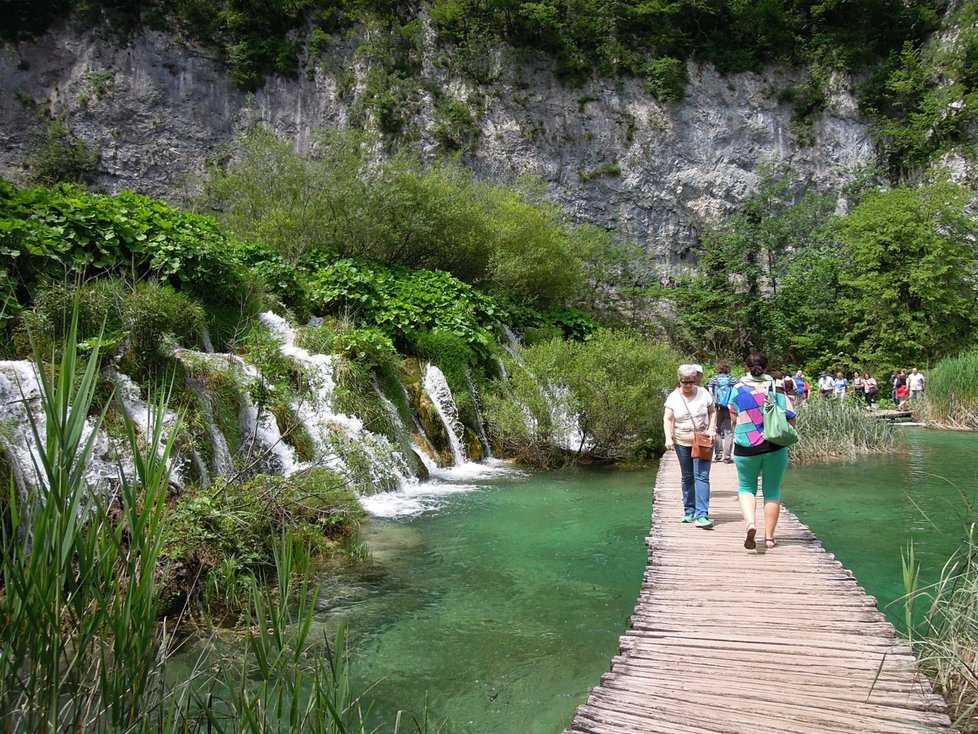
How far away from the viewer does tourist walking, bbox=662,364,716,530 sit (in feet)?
19.6

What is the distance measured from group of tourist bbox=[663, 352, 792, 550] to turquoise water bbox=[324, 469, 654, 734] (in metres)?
1.09

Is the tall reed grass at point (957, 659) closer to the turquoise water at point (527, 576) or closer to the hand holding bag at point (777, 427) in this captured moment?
the turquoise water at point (527, 576)

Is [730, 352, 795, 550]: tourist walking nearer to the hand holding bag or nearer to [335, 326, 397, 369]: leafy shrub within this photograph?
the hand holding bag

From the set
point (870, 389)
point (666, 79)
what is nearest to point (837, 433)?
point (870, 389)

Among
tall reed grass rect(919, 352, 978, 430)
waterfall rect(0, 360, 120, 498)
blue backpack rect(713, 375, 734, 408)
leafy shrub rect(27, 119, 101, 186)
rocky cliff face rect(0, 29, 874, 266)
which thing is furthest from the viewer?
rocky cliff face rect(0, 29, 874, 266)

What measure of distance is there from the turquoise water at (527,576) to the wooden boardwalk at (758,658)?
0.68 meters

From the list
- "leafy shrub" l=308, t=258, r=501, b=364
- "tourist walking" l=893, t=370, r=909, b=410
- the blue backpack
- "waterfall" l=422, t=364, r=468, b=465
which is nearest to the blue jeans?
the blue backpack

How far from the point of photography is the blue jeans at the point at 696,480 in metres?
5.98

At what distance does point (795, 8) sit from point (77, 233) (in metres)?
30.0

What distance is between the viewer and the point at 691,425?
5996 mm

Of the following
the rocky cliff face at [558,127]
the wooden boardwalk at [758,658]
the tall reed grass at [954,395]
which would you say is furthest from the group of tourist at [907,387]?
the wooden boardwalk at [758,658]

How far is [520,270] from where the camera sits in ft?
63.3

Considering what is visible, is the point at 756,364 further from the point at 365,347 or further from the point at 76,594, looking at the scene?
the point at 365,347

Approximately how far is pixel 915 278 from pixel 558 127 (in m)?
14.2
